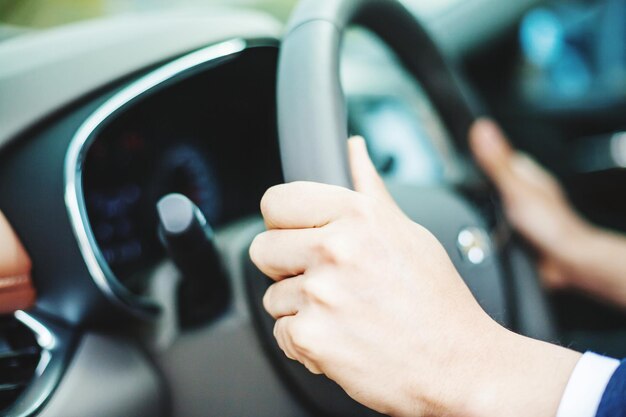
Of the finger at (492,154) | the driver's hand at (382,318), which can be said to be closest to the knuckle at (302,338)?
the driver's hand at (382,318)

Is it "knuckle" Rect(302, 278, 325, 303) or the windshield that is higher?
the windshield

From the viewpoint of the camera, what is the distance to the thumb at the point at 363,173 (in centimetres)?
60

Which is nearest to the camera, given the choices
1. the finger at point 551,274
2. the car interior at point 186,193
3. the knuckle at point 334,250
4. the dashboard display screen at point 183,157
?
the knuckle at point 334,250

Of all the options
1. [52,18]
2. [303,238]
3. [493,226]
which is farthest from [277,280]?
[52,18]

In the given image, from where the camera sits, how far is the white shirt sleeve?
563 millimetres

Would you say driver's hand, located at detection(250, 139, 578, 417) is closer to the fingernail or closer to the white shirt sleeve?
the white shirt sleeve

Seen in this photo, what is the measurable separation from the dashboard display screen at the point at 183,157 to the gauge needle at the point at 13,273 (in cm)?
15

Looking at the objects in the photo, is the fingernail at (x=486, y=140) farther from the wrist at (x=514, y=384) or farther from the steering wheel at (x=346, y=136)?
the wrist at (x=514, y=384)

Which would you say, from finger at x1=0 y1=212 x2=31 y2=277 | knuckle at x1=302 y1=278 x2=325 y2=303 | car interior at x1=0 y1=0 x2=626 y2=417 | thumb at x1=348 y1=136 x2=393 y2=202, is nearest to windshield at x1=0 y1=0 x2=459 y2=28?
car interior at x1=0 y1=0 x2=626 y2=417

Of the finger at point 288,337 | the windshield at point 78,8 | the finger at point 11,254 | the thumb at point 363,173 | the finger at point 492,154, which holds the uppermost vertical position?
the windshield at point 78,8

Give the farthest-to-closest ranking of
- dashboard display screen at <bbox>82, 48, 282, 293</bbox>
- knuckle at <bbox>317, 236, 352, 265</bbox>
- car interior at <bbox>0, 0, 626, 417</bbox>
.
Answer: dashboard display screen at <bbox>82, 48, 282, 293</bbox>, car interior at <bbox>0, 0, 626, 417</bbox>, knuckle at <bbox>317, 236, 352, 265</bbox>

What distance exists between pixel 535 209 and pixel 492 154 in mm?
160

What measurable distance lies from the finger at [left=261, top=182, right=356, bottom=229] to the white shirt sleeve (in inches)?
10.0

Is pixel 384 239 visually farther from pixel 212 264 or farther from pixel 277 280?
pixel 212 264
